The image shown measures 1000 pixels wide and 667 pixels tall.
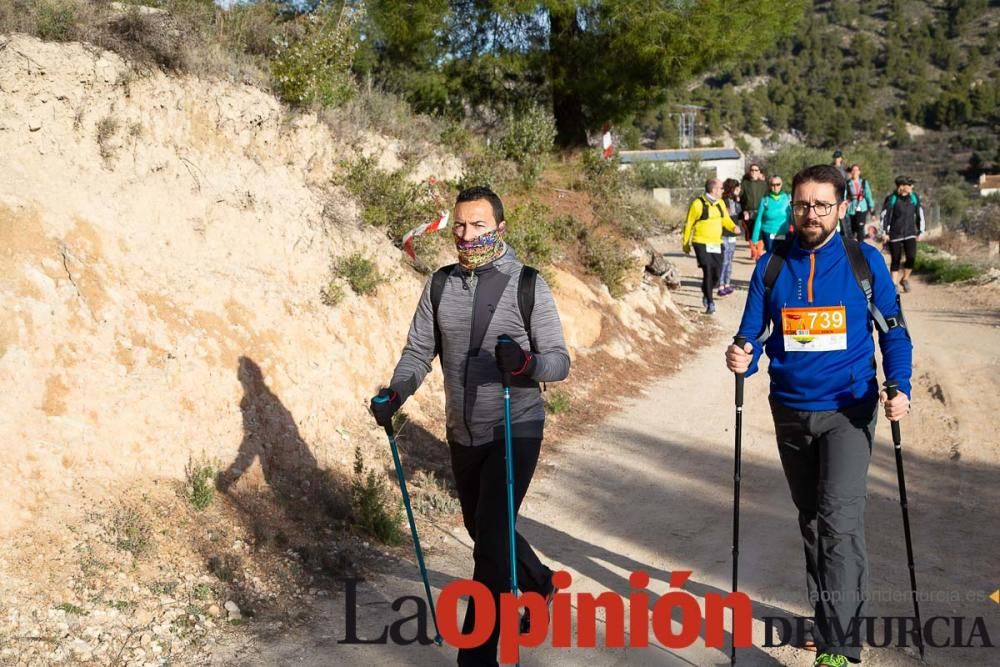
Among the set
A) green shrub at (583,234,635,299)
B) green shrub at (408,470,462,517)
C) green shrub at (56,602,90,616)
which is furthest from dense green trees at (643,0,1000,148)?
green shrub at (56,602,90,616)

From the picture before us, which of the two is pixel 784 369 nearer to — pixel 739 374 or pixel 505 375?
pixel 739 374

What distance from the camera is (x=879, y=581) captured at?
18.7ft

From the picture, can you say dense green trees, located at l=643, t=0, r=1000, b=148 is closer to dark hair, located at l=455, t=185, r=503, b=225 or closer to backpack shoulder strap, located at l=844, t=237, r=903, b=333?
backpack shoulder strap, located at l=844, t=237, r=903, b=333

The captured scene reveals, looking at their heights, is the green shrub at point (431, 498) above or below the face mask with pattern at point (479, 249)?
below

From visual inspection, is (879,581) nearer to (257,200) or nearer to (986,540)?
(986,540)

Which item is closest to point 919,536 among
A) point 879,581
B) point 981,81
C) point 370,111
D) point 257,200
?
point 879,581

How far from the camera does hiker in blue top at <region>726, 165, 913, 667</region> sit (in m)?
4.33

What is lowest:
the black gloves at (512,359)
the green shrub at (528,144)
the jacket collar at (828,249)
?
the black gloves at (512,359)

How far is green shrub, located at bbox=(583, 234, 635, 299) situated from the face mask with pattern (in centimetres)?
873

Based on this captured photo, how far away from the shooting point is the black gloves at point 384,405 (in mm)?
4324

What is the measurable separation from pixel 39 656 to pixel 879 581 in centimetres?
452

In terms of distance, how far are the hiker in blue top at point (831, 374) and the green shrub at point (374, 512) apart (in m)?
2.79

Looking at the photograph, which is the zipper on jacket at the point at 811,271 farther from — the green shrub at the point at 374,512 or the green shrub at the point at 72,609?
the green shrub at the point at 72,609

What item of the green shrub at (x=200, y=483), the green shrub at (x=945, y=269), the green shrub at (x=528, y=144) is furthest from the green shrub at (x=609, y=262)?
the green shrub at (x=945, y=269)
